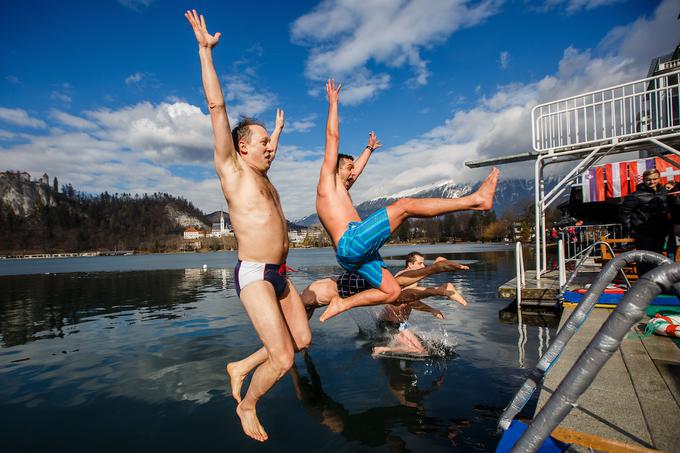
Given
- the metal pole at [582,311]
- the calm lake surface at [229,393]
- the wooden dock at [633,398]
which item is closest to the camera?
the metal pole at [582,311]

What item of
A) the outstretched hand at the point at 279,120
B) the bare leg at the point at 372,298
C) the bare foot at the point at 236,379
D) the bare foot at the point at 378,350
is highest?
the outstretched hand at the point at 279,120

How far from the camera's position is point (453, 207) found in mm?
3957

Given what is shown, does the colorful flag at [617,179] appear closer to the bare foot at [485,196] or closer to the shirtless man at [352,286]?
the shirtless man at [352,286]

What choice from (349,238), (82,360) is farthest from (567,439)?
(82,360)

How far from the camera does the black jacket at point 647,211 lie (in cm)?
785

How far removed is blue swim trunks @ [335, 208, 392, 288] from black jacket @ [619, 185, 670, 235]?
6.58m

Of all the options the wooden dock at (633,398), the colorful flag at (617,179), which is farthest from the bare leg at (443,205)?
the colorful flag at (617,179)

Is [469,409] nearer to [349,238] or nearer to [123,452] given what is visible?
[349,238]

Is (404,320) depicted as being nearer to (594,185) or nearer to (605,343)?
(605,343)

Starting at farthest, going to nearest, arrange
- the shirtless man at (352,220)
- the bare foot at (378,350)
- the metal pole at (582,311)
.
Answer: the bare foot at (378,350) < the shirtless man at (352,220) < the metal pole at (582,311)

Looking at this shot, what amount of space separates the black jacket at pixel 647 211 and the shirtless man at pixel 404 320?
472 centimetres

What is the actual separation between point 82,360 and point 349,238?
6.41m

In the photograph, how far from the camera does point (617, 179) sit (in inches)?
508

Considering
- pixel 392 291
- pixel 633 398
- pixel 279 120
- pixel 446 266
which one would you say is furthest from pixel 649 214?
pixel 279 120
